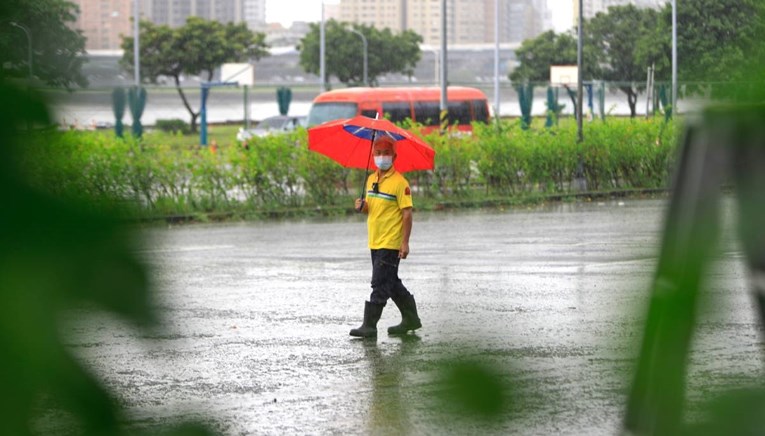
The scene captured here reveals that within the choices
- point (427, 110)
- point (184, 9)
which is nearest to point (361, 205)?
point (184, 9)

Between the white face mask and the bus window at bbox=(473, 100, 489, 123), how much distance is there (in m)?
21.1

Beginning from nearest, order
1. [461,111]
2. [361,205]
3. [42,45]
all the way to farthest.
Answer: [42,45] → [361,205] → [461,111]

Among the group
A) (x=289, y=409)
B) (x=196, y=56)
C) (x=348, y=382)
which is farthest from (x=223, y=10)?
(x=196, y=56)

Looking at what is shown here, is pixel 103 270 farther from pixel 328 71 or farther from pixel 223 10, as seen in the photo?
pixel 328 71

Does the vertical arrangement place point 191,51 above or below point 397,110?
above

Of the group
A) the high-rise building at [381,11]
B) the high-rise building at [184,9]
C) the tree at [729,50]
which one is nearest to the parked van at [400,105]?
the high-rise building at [381,11]

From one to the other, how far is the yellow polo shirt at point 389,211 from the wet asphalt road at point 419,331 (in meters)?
0.67

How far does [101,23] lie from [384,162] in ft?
28.3

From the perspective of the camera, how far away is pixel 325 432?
640 cm

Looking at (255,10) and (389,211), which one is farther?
(389,211)

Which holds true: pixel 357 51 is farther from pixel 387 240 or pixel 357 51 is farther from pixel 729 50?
pixel 729 50

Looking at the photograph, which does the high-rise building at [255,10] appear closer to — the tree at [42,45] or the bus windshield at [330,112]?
the tree at [42,45]

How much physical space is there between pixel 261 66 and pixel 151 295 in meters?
48.8

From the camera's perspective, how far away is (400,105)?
96.4ft
